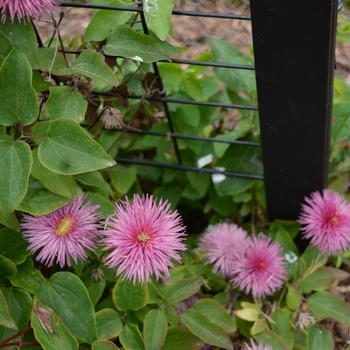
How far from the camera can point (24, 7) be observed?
1.05m

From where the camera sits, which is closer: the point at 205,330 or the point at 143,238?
the point at 143,238

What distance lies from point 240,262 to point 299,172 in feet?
0.80

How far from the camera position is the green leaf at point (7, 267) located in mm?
1191

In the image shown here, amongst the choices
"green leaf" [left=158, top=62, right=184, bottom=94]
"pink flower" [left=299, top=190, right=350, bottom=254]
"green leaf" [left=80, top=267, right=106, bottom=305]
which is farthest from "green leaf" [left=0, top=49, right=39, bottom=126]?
"pink flower" [left=299, top=190, right=350, bottom=254]

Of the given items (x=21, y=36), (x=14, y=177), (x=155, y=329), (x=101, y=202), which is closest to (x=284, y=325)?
(x=155, y=329)

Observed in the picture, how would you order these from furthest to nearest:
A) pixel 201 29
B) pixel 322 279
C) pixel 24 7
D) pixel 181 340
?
pixel 201 29
pixel 322 279
pixel 181 340
pixel 24 7

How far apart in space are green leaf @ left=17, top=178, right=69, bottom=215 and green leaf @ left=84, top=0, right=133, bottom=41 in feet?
Result: 0.96

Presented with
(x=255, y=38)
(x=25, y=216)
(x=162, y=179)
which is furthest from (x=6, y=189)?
(x=162, y=179)

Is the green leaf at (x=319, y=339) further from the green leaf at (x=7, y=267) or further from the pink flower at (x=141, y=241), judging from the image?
the green leaf at (x=7, y=267)

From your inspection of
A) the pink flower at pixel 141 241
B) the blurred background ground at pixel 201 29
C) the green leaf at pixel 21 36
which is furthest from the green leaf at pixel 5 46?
the blurred background ground at pixel 201 29

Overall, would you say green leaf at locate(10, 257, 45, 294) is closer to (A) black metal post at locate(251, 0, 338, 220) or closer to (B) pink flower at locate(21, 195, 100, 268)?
(B) pink flower at locate(21, 195, 100, 268)

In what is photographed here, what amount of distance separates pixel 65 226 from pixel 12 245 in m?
0.16

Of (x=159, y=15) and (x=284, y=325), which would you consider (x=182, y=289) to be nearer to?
(x=284, y=325)

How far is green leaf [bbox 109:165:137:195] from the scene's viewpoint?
158 centimetres
